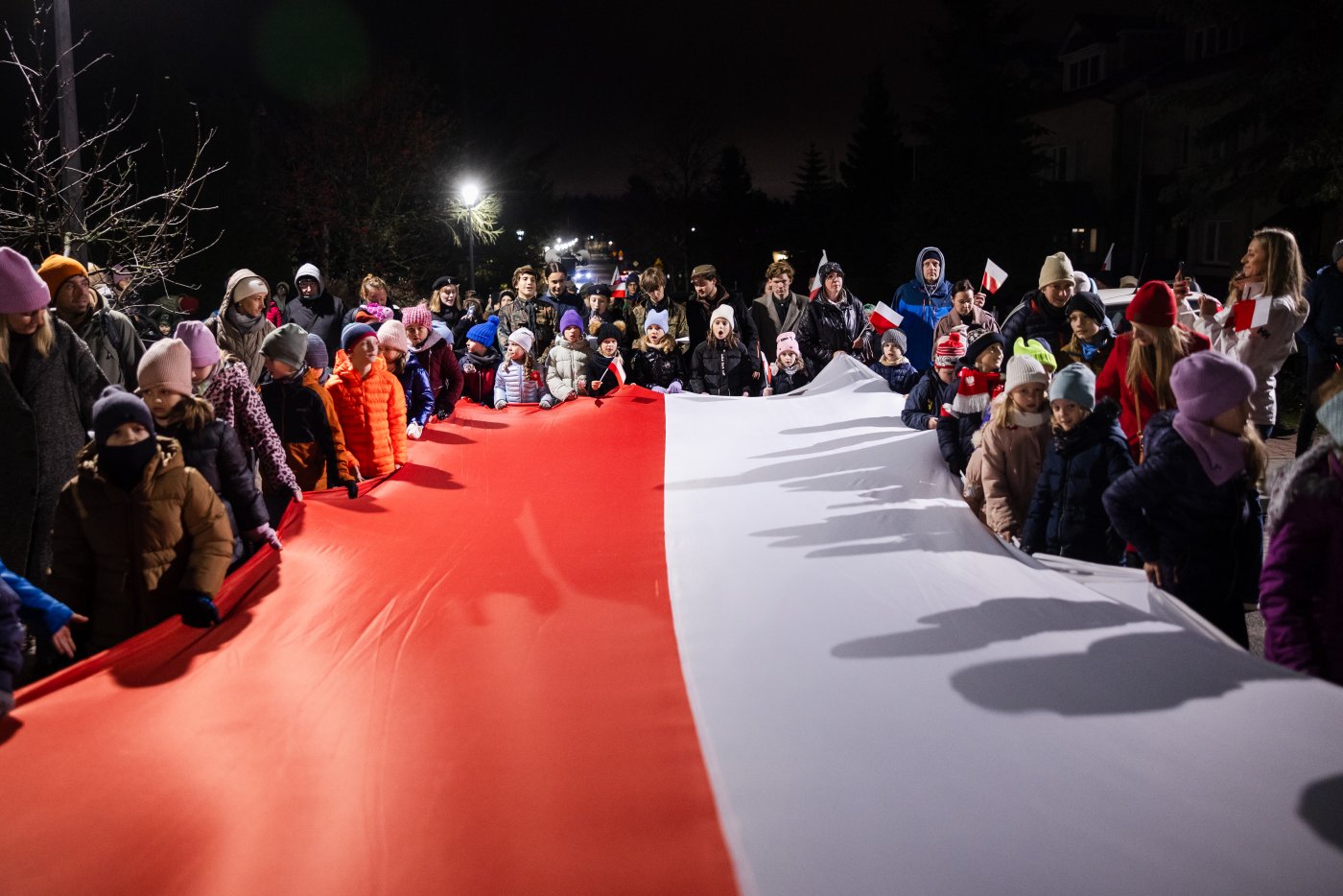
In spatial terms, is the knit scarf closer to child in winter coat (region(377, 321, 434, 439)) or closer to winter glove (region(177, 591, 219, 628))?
winter glove (region(177, 591, 219, 628))

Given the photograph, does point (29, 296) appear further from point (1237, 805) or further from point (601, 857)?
point (1237, 805)

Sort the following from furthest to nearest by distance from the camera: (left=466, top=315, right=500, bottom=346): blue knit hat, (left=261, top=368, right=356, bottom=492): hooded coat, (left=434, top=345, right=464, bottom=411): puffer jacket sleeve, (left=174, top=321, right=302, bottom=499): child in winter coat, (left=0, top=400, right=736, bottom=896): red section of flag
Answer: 1. (left=466, top=315, right=500, bottom=346): blue knit hat
2. (left=434, top=345, right=464, bottom=411): puffer jacket sleeve
3. (left=261, top=368, right=356, bottom=492): hooded coat
4. (left=174, top=321, right=302, bottom=499): child in winter coat
5. (left=0, top=400, right=736, bottom=896): red section of flag

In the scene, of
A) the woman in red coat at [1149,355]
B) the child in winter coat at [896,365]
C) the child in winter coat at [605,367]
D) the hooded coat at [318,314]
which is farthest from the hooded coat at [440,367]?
the woman in red coat at [1149,355]

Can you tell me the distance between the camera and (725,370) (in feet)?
28.8

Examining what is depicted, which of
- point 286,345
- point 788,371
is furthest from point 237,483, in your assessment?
point 788,371

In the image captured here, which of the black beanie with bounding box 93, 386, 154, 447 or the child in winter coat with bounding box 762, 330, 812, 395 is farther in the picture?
the child in winter coat with bounding box 762, 330, 812, 395

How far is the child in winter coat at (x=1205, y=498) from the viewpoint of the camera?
12.6 ft

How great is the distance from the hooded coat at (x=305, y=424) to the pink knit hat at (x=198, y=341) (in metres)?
0.99

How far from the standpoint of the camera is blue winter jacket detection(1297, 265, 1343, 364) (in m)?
8.17

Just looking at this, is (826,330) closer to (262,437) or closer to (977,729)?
(262,437)

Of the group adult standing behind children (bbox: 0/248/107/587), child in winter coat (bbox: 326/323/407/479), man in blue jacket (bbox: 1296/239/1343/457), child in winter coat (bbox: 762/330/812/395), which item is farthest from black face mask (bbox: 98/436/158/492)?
man in blue jacket (bbox: 1296/239/1343/457)

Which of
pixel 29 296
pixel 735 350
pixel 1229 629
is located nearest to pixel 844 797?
pixel 1229 629

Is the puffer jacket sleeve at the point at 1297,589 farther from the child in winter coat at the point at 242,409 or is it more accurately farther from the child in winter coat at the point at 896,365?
the child in winter coat at the point at 896,365

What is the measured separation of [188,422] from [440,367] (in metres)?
3.81
